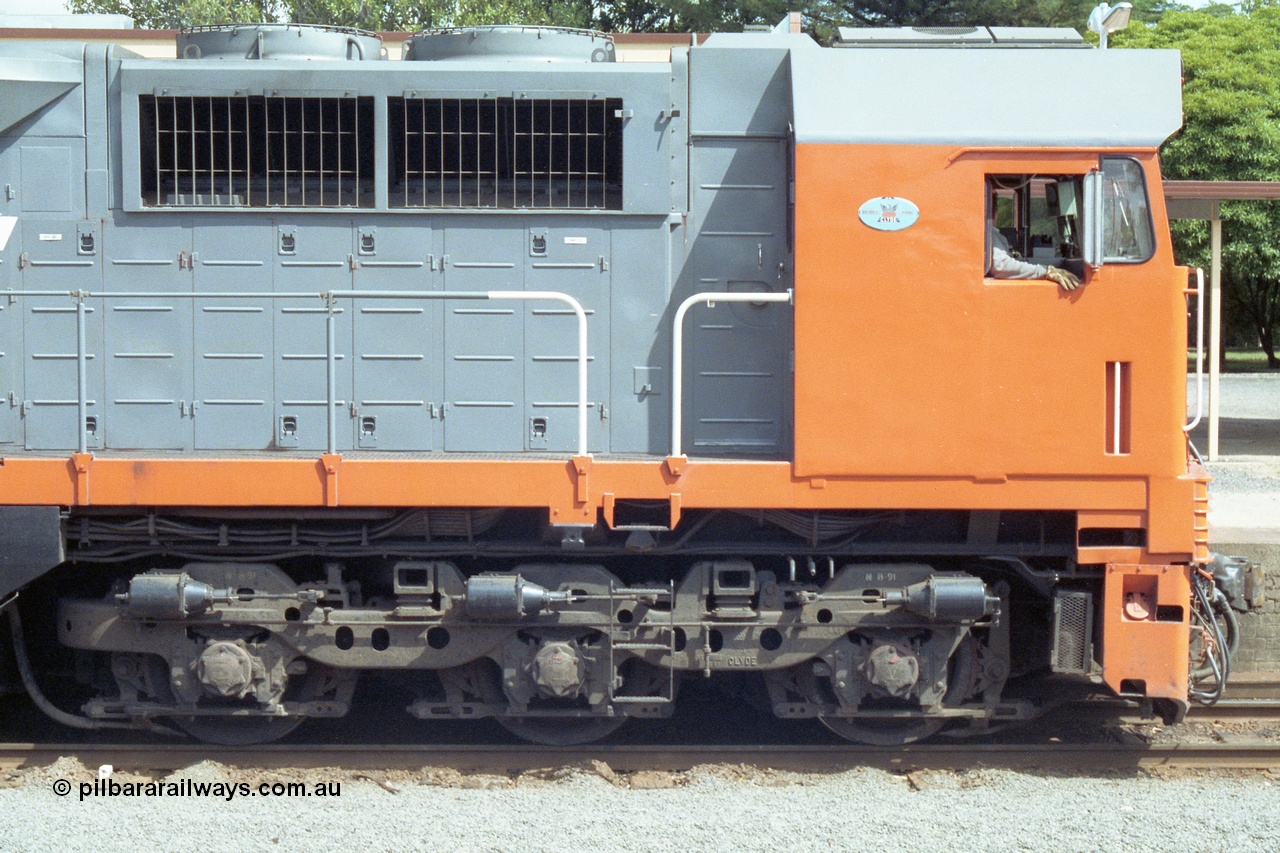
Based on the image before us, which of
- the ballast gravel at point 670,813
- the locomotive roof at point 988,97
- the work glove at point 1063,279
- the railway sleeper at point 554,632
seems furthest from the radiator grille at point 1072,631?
the locomotive roof at point 988,97

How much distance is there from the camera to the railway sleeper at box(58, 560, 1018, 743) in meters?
6.39

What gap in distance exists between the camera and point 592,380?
691 centimetres

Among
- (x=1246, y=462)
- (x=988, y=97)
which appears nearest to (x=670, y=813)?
(x=988, y=97)

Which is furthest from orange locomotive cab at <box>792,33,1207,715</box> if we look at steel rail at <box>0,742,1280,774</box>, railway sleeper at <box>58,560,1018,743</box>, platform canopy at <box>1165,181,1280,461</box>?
platform canopy at <box>1165,181,1280,461</box>

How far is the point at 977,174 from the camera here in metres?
6.11

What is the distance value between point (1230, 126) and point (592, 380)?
24.9 metres

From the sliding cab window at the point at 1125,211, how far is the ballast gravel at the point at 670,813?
2910 millimetres

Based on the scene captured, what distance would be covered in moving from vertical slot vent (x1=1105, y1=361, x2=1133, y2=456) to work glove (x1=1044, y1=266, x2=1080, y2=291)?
1.48ft

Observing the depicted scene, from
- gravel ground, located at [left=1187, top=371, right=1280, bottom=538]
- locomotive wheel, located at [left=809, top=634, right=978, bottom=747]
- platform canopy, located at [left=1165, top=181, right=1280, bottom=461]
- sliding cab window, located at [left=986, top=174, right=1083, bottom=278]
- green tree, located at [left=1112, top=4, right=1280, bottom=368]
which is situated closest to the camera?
sliding cab window, located at [left=986, top=174, right=1083, bottom=278]

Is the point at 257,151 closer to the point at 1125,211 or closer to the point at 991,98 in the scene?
the point at 991,98

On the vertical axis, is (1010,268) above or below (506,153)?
below

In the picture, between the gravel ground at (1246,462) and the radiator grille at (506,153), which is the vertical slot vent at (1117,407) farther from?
the gravel ground at (1246,462)

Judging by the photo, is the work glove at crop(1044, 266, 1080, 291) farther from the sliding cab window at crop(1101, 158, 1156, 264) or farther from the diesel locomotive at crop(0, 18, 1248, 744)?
the sliding cab window at crop(1101, 158, 1156, 264)

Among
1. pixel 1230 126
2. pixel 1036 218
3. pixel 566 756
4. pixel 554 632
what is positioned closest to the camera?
pixel 554 632
